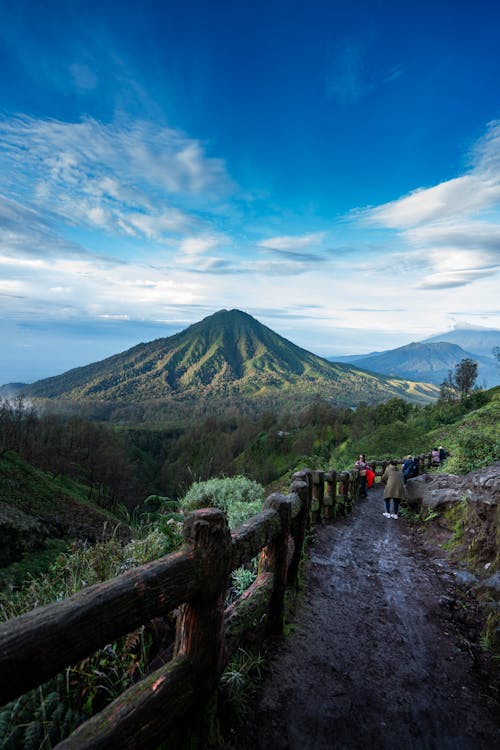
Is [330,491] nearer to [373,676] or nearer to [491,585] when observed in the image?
[491,585]

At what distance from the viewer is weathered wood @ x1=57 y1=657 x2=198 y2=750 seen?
1763mm

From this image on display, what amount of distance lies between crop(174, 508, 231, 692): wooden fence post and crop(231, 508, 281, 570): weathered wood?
28 cm

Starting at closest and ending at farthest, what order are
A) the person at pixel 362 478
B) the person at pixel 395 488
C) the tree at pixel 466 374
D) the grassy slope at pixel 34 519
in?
1. the person at pixel 395 488
2. the person at pixel 362 478
3. the grassy slope at pixel 34 519
4. the tree at pixel 466 374

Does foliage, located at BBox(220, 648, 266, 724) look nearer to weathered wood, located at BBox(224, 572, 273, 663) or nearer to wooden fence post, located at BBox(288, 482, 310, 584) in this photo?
weathered wood, located at BBox(224, 572, 273, 663)

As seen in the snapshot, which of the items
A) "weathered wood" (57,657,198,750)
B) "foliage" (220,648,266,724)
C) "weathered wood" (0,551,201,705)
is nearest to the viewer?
"weathered wood" (0,551,201,705)

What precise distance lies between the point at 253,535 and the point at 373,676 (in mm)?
1902

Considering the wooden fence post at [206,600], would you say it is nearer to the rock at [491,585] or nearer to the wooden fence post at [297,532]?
the wooden fence post at [297,532]

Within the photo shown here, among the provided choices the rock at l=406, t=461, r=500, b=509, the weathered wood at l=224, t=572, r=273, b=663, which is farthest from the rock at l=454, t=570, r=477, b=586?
the weathered wood at l=224, t=572, r=273, b=663

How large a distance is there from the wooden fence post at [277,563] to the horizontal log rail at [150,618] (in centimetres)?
36

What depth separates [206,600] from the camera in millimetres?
2439

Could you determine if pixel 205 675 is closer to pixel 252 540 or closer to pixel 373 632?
pixel 252 540

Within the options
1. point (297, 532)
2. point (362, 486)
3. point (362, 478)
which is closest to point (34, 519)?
point (362, 486)

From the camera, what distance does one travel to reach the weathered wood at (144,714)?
5.78ft

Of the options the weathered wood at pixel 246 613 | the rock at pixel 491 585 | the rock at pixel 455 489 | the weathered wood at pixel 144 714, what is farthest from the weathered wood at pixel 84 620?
the rock at pixel 455 489
